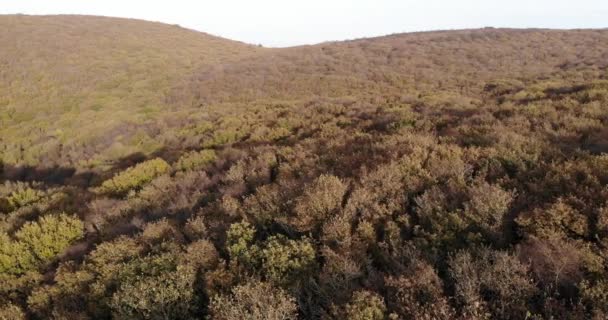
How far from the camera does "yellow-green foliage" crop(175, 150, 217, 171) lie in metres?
14.0

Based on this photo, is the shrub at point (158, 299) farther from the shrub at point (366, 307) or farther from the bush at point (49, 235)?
the bush at point (49, 235)

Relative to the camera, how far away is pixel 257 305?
204 inches

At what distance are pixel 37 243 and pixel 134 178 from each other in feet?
14.4

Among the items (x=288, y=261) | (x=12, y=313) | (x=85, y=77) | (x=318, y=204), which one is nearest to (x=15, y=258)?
(x=12, y=313)

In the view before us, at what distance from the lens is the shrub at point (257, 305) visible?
4.90 m

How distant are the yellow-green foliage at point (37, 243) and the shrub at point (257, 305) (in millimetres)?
6707

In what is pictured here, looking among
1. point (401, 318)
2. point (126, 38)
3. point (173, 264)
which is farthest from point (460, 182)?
point (126, 38)

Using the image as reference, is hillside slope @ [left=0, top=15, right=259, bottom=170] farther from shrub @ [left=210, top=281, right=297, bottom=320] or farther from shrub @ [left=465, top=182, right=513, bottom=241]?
shrub @ [left=465, top=182, right=513, bottom=241]

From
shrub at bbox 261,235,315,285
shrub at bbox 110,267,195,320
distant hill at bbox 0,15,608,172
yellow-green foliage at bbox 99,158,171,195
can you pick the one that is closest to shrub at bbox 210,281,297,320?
shrub at bbox 261,235,315,285

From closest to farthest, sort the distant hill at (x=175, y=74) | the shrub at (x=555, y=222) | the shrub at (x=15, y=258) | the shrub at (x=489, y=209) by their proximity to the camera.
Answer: the shrub at (x=555, y=222) < the shrub at (x=489, y=209) < the shrub at (x=15, y=258) < the distant hill at (x=175, y=74)

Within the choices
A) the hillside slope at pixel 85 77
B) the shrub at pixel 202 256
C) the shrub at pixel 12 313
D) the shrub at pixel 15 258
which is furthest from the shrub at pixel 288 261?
the hillside slope at pixel 85 77

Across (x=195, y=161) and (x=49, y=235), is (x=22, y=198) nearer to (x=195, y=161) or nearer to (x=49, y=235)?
(x=49, y=235)

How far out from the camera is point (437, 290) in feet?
15.4

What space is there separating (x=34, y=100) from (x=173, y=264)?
34.7 meters
